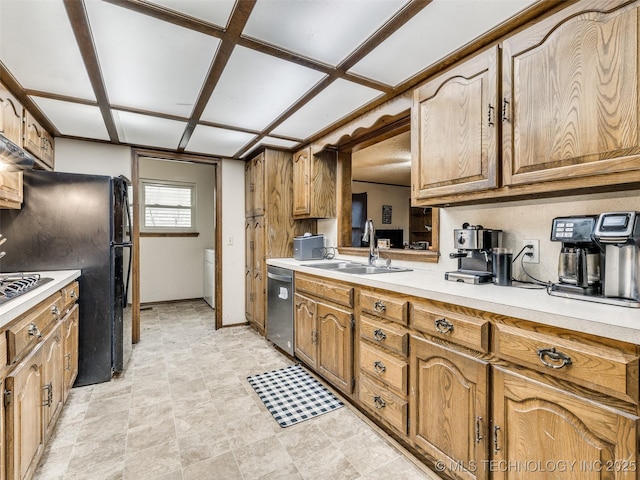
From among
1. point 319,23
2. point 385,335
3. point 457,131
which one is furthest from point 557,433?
point 319,23

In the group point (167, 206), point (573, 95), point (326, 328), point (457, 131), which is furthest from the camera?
point (167, 206)

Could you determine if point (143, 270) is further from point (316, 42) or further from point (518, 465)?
point (518, 465)

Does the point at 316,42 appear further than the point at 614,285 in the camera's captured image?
Yes

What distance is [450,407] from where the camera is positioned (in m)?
1.31

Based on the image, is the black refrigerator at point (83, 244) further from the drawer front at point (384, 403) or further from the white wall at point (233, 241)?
the drawer front at point (384, 403)

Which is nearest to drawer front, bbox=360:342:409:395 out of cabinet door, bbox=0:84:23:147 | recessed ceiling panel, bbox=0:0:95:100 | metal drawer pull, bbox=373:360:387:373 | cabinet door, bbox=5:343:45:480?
metal drawer pull, bbox=373:360:387:373

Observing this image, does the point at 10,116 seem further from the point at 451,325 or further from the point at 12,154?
the point at 451,325

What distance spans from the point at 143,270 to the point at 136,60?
4010 mm

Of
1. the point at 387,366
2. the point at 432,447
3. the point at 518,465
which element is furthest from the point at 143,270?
the point at 518,465

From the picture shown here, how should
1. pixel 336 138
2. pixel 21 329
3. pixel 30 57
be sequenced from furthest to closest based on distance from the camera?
pixel 336 138 < pixel 30 57 < pixel 21 329

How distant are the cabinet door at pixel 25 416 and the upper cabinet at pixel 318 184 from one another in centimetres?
226

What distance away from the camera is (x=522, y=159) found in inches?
52.7

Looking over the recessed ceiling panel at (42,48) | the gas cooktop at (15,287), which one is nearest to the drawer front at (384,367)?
the gas cooktop at (15,287)

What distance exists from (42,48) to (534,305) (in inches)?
99.6
